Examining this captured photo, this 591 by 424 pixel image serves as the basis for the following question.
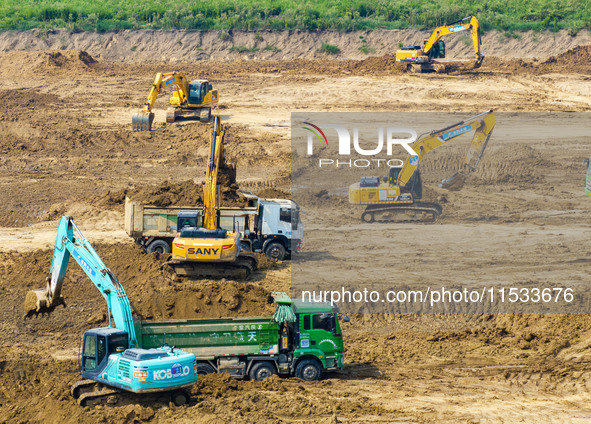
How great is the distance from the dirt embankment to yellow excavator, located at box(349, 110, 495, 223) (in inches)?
1030

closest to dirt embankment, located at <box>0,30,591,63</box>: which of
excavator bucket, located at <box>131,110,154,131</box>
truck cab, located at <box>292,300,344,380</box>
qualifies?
excavator bucket, located at <box>131,110,154,131</box>

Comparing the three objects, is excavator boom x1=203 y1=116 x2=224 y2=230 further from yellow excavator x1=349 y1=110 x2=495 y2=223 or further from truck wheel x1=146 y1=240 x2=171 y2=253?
yellow excavator x1=349 y1=110 x2=495 y2=223

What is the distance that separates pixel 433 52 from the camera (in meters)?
50.4

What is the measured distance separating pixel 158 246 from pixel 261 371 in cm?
934

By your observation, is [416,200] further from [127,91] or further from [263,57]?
[263,57]

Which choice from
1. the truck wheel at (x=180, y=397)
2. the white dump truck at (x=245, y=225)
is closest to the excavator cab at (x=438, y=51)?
the white dump truck at (x=245, y=225)

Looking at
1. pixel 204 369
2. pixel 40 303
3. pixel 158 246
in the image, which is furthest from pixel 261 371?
pixel 158 246

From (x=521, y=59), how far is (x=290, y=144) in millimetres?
21054

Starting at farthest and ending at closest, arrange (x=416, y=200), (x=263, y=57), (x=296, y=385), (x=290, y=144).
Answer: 1. (x=263, y=57)
2. (x=290, y=144)
3. (x=416, y=200)
4. (x=296, y=385)

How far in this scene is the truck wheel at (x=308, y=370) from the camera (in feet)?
56.3

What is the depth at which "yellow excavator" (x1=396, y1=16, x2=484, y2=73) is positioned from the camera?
49062 millimetres

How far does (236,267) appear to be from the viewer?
2383 centimetres

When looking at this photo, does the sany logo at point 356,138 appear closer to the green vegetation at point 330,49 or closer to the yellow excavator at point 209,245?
the yellow excavator at point 209,245

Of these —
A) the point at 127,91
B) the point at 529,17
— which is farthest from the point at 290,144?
Answer: the point at 529,17
